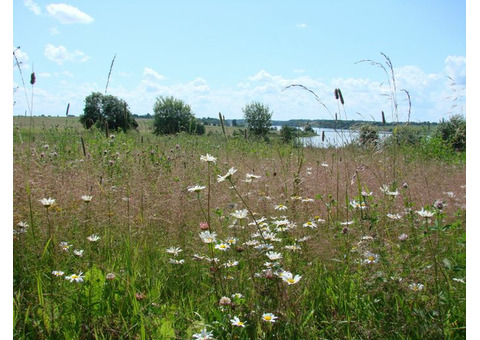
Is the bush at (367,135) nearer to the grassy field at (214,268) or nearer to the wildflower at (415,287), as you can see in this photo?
the grassy field at (214,268)

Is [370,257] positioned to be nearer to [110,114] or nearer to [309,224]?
[309,224]

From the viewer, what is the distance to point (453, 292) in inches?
66.3

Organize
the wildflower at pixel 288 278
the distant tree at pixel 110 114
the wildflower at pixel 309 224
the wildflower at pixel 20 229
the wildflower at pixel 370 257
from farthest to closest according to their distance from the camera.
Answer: the distant tree at pixel 110 114 < the wildflower at pixel 309 224 < the wildflower at pixel 20 229 < the wildflower at pixel 370 257 < the wildflower at pixel 288 278

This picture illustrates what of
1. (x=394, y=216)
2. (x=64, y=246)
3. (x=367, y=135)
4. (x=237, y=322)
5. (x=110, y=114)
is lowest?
(x=237, y=322)

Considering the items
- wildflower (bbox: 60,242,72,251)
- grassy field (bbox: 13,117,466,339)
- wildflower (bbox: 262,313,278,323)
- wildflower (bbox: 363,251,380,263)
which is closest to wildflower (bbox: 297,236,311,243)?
grassy field (bbox: 13,117,466,339)

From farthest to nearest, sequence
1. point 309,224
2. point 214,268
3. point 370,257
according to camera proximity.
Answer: point 309,224, point 370,257, point 214,268

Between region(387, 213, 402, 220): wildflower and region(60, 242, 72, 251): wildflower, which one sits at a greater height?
region(387, 213, 402, 220): wildflower

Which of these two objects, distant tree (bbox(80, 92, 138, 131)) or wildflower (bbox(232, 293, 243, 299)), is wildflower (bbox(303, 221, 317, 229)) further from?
distant tree (bbox(80, 92, 138, 131))

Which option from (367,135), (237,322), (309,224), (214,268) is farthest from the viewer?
(367,135)

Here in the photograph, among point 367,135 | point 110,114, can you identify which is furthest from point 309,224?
point 110,114

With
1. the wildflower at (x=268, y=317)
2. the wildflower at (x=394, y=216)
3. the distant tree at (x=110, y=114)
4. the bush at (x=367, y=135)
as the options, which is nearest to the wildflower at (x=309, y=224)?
the wildflower at (x=394, y=216)

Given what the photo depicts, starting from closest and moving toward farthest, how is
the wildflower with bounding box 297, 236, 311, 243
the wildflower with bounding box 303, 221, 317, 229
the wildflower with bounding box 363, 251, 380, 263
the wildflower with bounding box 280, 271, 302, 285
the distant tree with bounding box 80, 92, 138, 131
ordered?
the wildflower with bounding box 280, 271, 302, 285, the wildflower with bounding box 363, 251, 380, 263, the wildflower with bounding box 297, 236, 311, 243, the wildflower with bounding box 303, 221, 317, 229, the distant tree with bounding box 80, 92, 138, 131
